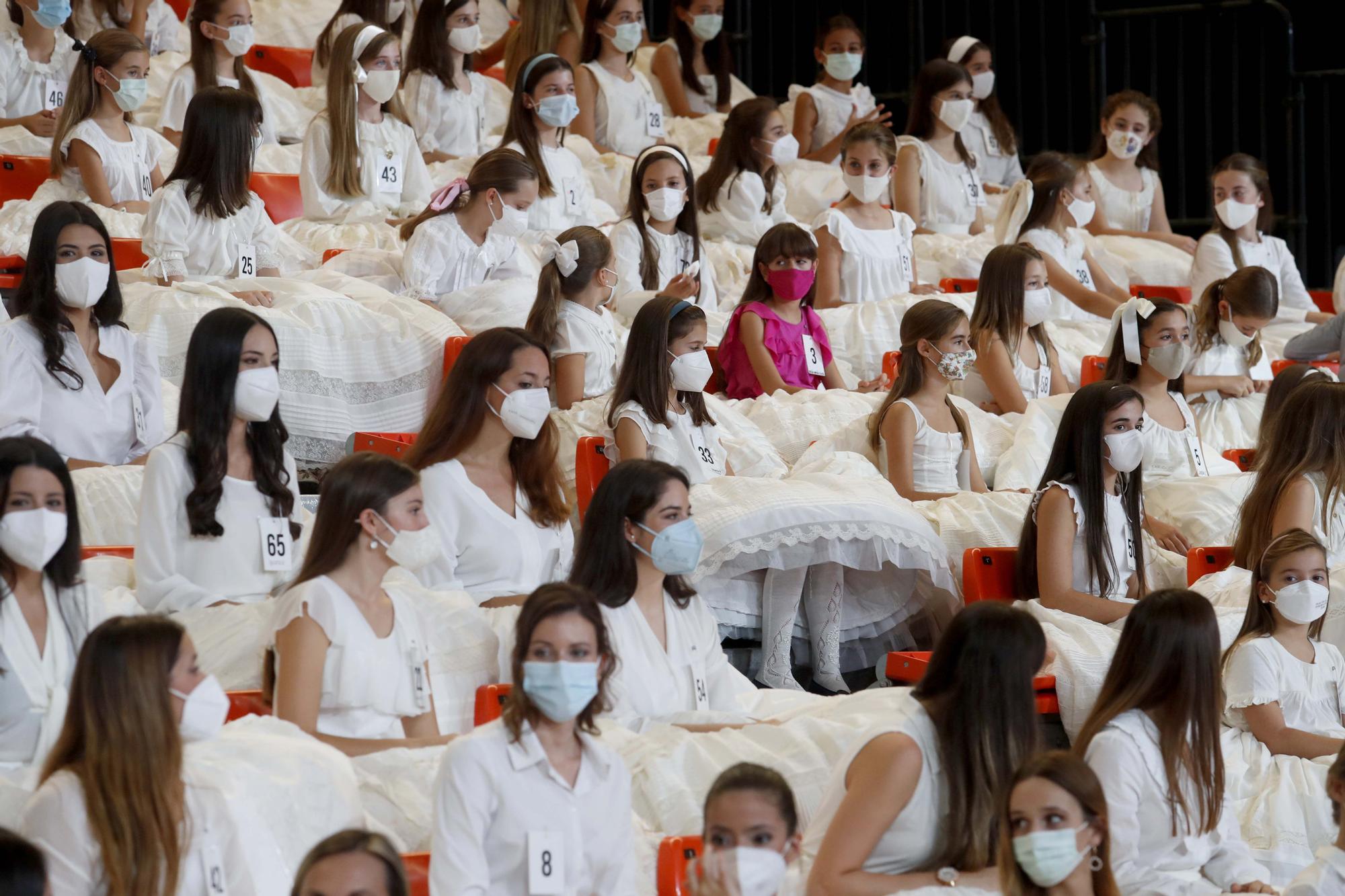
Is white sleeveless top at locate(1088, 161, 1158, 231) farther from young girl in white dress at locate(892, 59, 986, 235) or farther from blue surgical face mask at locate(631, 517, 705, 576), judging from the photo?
blue surgical face mask at locate(631, 517, 705, 576)

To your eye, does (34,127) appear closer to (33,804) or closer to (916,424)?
(916,424)

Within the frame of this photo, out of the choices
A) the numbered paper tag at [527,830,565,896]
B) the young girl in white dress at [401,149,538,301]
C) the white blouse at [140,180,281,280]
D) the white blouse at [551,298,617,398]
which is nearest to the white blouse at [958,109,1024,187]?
the young girl in white dress at [401,149,538,301]

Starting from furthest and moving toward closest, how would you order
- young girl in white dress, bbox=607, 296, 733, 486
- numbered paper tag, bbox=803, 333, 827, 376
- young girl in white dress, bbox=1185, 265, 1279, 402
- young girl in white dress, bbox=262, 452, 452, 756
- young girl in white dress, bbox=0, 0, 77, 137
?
1. young girl in white dress, bbox=0, 0, 77, 137
2. young girl in white dress, bbox=1185, 265, 1279, 402
3. numbered paper tag, bbox=803, 333, 827, 376
4. young girl in white dress, bbox=607, 296, 733, 486
5. young girl in white dress, bbox=262, 452, 452, 756

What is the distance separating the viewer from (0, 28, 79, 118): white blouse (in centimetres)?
747

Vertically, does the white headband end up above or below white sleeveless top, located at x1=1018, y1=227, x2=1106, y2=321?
above

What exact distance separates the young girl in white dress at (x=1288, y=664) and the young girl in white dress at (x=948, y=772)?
4.19 ft

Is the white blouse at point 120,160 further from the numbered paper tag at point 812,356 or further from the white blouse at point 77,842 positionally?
the white blouse at point 77,842

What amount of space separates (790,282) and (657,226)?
79 centimetres

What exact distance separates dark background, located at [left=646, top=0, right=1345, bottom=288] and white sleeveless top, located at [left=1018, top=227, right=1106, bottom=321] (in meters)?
1.69

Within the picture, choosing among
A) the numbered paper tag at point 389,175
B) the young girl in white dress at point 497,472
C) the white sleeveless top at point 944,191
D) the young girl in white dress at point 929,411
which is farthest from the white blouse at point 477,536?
the white sleeveless top at point 944,191

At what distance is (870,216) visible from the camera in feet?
25.1

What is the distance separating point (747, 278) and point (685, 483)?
3.54 metres

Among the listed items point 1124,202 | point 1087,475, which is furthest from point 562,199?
point 1087,475

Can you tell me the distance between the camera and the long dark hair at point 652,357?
5414 mm
